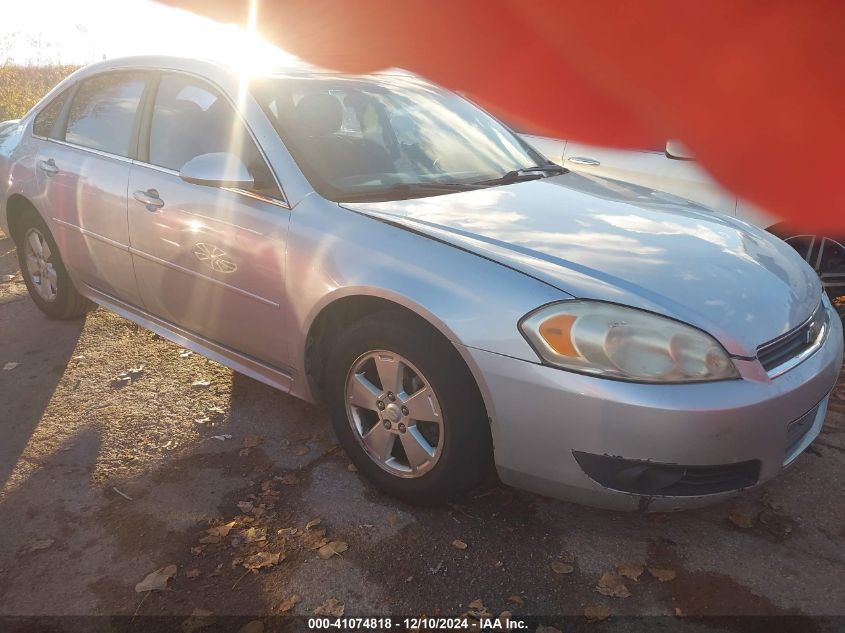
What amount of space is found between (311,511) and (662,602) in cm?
129

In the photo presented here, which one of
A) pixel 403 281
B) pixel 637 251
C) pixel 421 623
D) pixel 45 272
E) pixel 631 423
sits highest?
pixel 637 251

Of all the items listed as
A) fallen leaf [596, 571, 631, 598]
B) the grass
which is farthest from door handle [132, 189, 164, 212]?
the grass

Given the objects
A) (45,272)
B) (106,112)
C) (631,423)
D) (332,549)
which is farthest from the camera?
(45,272)

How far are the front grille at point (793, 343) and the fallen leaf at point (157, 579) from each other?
206 centimetres

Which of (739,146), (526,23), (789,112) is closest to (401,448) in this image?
(739,146)

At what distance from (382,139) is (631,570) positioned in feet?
6.86

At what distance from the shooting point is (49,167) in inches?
159

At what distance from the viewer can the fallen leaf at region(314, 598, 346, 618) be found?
86.9 inches

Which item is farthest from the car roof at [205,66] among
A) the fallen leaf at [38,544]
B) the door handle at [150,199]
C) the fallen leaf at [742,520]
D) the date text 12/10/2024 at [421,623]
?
the fallen leaf at [742,520]

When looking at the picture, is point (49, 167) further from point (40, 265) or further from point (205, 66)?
point (205, 66)

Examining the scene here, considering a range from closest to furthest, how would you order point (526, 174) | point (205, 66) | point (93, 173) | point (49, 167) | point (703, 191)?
point (205, 66)
point (526, 174)
point (93, 173)
point (49, 167)
point (703, 191)

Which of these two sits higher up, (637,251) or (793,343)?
(637,251)

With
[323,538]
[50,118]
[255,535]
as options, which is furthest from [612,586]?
[50,118]

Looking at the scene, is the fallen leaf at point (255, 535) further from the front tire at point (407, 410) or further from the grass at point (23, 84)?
the grass at point (23, 84)
